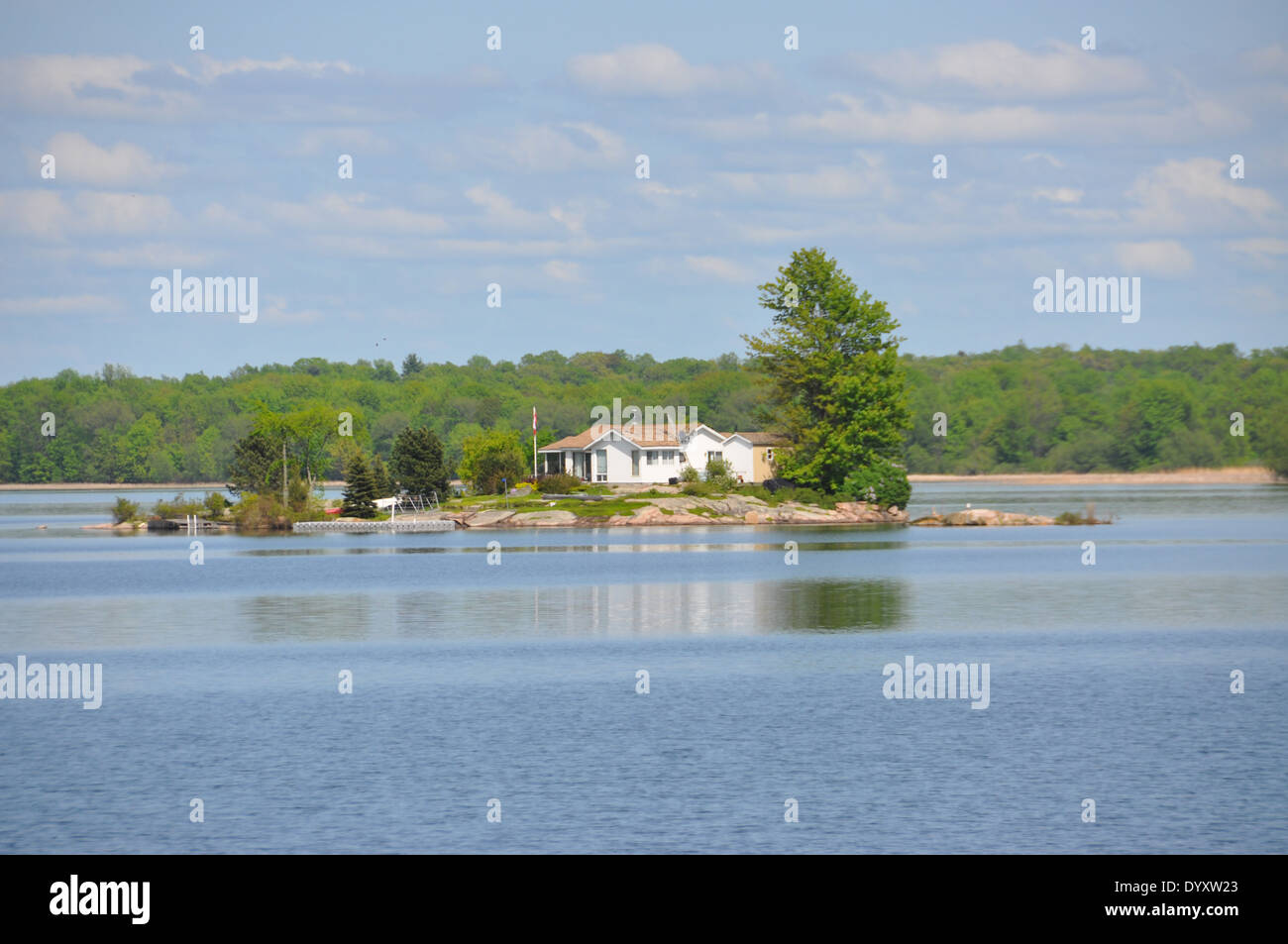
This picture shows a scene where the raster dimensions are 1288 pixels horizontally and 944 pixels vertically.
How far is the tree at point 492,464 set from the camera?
10481 centimetres

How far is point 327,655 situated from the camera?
125ft

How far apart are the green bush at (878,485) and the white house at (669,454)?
27.6 ft

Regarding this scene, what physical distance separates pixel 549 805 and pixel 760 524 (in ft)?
240

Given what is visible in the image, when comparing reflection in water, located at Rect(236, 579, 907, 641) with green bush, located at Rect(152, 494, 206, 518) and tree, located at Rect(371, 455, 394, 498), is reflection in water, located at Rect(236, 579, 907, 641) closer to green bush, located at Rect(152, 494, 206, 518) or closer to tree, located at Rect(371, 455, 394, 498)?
tree, located at Rect(371, 455, 394, 498)

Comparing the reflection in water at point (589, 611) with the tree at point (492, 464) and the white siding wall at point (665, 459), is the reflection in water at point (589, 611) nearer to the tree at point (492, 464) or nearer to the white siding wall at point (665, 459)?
the white siding wall at point (665, 459)

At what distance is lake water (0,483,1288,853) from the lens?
68.0 ft

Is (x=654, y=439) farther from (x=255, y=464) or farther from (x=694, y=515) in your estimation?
(x=255, y=464)

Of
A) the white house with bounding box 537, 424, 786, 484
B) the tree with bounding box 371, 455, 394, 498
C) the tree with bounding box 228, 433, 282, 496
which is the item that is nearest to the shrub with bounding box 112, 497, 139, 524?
the tree with bounding box 228, 433, 282, 496

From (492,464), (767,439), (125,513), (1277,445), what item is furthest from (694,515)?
(1277,445)

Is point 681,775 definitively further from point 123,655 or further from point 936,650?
point 123,655

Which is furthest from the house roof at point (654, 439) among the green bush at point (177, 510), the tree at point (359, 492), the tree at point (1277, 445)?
the tree at point (1277, 445)

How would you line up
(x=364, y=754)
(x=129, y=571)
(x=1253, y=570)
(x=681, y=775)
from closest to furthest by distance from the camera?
(x=681, y=775) → (x=364, y=754) → (x=1253, y=570) → (x=129, y=571)
